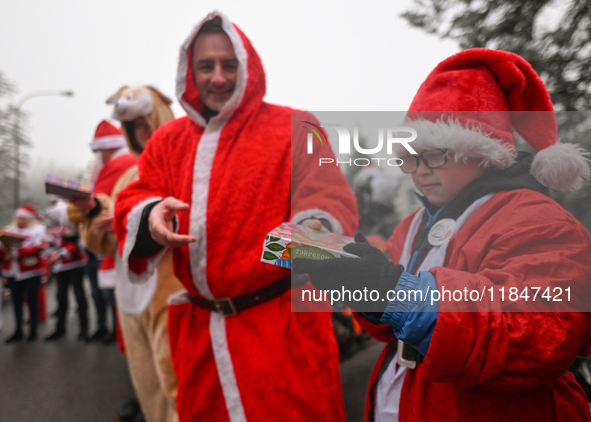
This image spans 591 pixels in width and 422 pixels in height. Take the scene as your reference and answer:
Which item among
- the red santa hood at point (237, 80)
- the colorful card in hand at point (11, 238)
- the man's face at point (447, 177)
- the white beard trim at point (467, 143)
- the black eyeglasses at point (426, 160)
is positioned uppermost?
the red santa hood at point (237, 80)

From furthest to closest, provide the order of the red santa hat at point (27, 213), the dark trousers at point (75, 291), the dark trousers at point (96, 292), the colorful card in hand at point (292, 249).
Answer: the red santa hat at point (27, 213)
the dark trousers at point (75, 291)
the dark trousers at point (96, 292)
the colorful card in hand at point (292, 249)

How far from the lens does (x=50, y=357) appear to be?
168 inches

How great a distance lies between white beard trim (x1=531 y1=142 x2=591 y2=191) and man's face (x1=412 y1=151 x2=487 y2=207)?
12cm

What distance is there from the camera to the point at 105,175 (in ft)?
8.96

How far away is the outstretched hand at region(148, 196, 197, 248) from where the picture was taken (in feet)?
3.85

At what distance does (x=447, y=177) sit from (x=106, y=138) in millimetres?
2864

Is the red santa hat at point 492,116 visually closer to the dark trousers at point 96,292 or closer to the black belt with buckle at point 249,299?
the black belt with buckle at point 249,299

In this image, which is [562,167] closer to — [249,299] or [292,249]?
[292,249]

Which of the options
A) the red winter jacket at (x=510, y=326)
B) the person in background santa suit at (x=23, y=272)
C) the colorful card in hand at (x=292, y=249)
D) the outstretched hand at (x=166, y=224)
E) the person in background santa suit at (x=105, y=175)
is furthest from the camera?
the person in background santa suit at (x=23, y=272)

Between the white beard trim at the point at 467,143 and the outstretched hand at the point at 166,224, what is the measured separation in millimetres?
782

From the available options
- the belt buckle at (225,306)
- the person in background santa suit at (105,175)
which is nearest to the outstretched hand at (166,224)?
the belt buckle at (225,306)

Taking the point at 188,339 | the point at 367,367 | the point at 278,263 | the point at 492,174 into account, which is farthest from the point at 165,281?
the point at 367,367

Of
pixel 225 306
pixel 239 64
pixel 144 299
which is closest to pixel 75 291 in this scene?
pixel 144 299

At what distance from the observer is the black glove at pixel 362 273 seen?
0.71 metres
